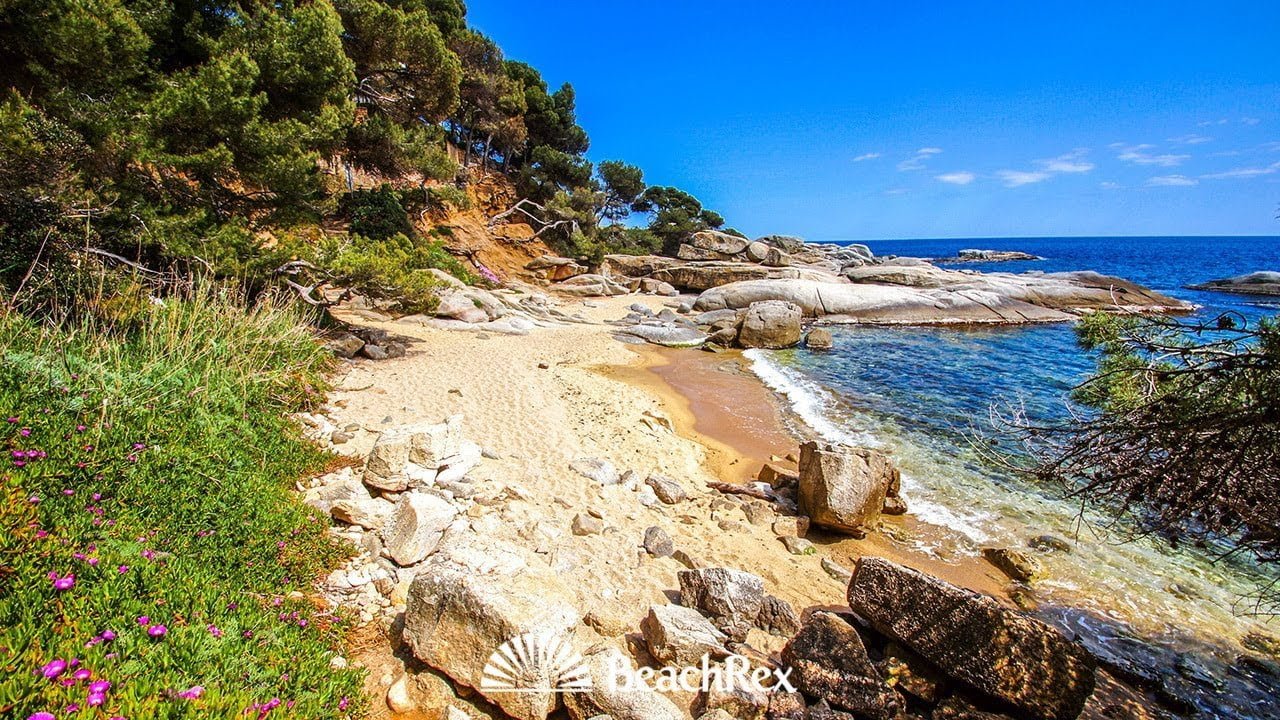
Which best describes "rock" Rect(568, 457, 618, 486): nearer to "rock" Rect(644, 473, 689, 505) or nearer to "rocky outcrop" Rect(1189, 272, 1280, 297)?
"rock" Rect(644, 473, 689, 505)

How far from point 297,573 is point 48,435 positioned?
2.19 metres

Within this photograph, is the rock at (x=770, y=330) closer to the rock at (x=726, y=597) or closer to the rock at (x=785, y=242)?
the rock at (x=726, y=597)

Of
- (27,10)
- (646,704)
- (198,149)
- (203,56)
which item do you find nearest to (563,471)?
(646,704)

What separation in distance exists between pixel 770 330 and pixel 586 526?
54.2ft

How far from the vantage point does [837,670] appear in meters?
3.94

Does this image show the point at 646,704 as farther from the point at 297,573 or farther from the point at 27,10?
the point at 27,10

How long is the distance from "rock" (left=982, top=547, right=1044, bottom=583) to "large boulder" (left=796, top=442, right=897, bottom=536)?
1.46m

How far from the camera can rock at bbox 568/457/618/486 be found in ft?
24.9

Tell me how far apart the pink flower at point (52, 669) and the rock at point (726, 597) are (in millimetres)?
3972

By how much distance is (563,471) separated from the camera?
25.2ft

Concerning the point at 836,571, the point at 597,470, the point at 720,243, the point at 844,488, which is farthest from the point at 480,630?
the point at 720,243

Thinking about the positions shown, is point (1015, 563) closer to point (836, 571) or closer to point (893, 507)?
point (893, 507)

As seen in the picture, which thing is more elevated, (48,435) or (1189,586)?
(48,435)

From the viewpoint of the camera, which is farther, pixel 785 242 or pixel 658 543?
pixel 785 242
